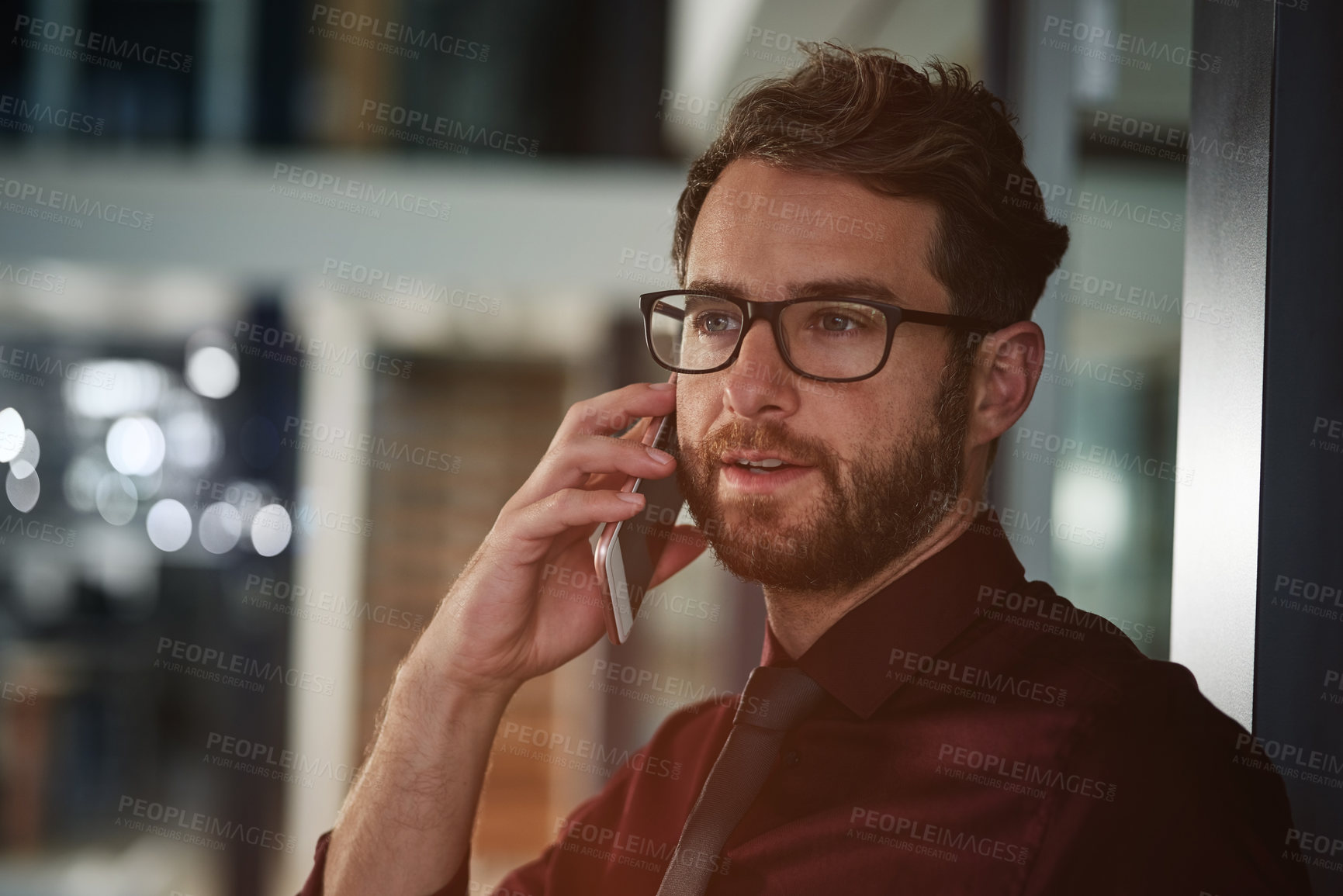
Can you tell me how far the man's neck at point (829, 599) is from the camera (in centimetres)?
75

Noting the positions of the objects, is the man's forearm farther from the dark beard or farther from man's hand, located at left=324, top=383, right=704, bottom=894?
the dark beard

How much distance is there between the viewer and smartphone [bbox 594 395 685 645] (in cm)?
74

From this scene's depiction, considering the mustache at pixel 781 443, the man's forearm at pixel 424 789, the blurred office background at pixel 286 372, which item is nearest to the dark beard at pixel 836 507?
the mustache at pixel 781 443

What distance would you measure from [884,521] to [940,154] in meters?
0.28

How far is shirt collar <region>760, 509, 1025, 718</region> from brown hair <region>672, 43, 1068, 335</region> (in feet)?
0.65

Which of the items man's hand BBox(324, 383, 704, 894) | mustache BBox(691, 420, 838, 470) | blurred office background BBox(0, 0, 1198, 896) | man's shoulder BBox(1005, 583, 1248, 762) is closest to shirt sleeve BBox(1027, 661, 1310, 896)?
man's shoulder BBox(1005, 583, 1248, 762)

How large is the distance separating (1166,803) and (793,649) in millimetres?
292

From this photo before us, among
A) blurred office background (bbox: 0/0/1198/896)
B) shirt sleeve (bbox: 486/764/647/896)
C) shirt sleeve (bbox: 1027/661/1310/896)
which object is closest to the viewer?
shirt sleeve (bbox: 1027/661/1310/896)

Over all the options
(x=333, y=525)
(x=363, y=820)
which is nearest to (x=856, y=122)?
(x=363, y=820)

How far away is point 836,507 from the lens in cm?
68

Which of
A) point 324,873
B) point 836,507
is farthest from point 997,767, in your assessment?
point 324,873

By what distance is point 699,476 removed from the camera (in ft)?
2.38

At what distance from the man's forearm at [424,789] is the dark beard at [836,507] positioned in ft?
0.96

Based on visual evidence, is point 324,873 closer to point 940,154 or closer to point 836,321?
point 836,321
